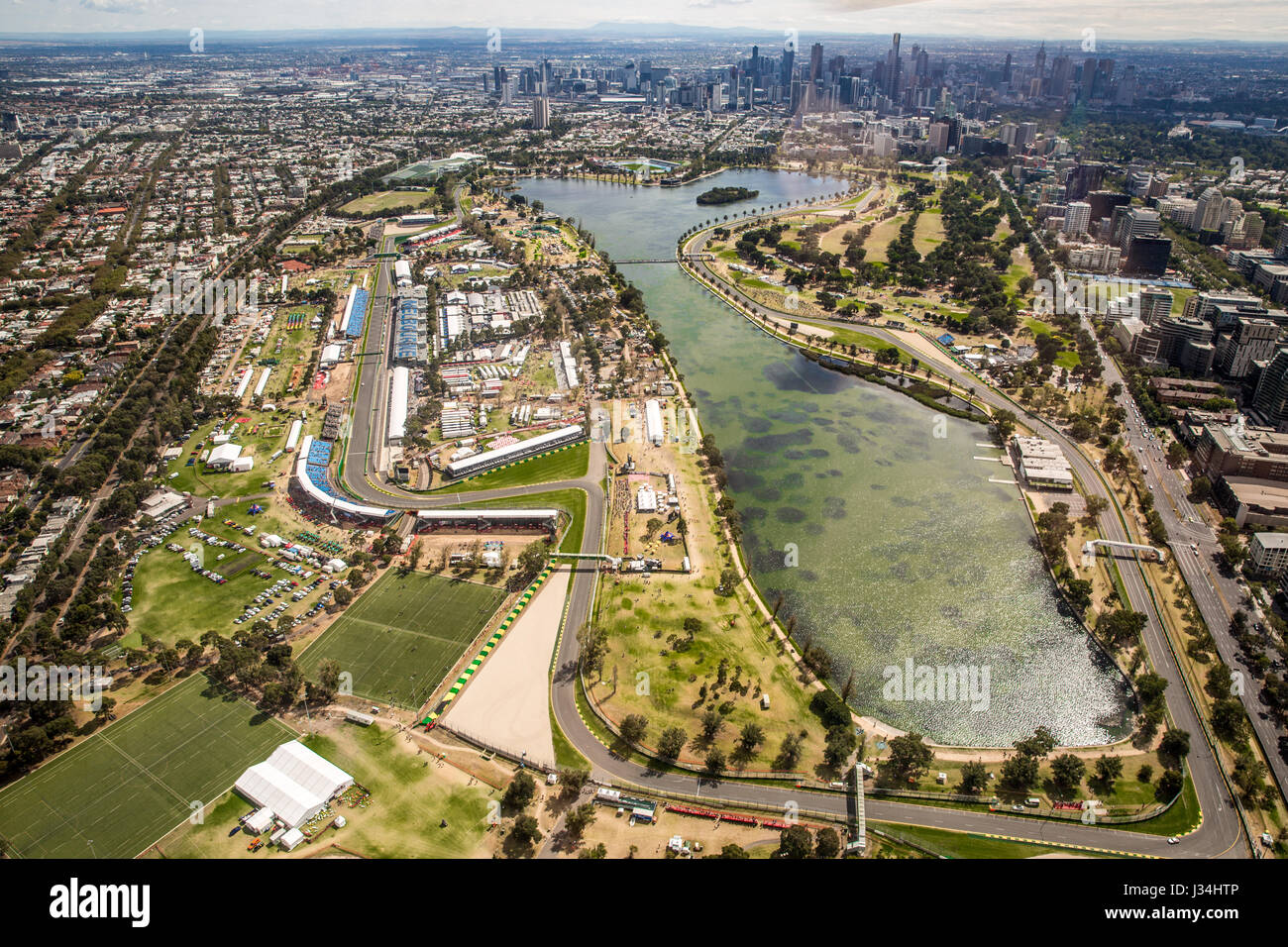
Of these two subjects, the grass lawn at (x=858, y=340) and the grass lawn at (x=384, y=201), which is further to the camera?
the grass lawn at (x=384, y=201)

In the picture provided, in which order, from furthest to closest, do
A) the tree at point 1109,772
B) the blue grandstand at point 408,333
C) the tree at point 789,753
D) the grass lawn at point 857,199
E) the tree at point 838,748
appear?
the grass lawn at point 857,199, the blue grandstand at point 408,333, the tree at point 789,753, the tree at point 838,748, the tree at point 1109,772

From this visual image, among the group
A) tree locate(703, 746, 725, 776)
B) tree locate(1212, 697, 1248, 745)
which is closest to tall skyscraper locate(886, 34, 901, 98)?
tree locate(1212, 697, 1248, 745)

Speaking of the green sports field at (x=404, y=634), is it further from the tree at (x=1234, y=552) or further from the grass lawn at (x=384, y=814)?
the tree at (x=1234, y=552)

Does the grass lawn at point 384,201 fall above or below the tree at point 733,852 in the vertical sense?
above

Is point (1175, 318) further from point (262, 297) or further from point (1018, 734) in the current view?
point (262, 297)

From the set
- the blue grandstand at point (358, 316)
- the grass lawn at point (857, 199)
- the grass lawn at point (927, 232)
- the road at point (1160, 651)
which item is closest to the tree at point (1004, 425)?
the road at point (1160, 651)

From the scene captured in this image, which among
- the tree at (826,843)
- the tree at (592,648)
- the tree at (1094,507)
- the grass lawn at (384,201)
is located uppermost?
the grass lawn at (384,201)

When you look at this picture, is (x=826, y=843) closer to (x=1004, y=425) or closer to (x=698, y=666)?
(x=698, y=666)
